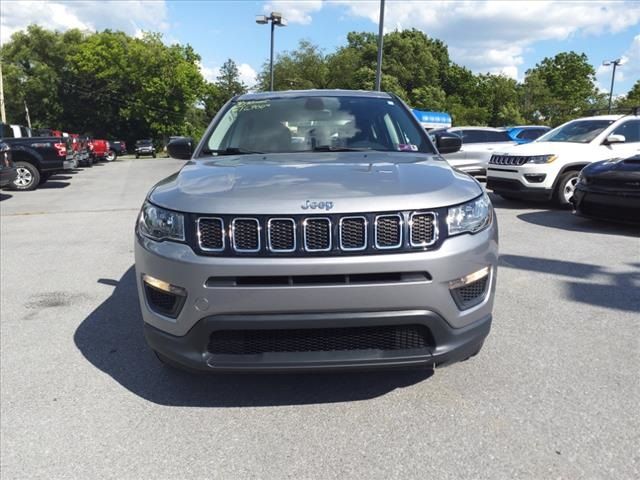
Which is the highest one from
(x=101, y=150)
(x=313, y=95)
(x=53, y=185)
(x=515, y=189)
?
(x=313, y=95)

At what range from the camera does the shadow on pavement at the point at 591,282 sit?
14.6 feet

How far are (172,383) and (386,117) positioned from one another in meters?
2.42

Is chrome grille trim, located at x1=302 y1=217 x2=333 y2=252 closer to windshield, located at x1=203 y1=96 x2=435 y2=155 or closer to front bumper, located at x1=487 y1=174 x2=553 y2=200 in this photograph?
windshield, located at x1=203 y1=96 x2=435 y2=155

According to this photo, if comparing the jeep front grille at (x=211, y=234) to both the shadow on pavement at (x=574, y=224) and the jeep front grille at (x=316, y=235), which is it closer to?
the jeep front grille at (x=316, y=235)

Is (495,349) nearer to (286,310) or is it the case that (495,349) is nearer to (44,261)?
(286,310)

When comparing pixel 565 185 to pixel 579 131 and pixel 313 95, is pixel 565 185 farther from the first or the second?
pixel 313 95

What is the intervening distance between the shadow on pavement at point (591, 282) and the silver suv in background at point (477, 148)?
8.09 meters

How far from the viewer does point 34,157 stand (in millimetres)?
14953

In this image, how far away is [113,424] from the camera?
2.76m

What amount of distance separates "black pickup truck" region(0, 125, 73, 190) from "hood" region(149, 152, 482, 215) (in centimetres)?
1358

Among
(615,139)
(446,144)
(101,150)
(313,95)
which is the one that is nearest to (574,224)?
(615,139)

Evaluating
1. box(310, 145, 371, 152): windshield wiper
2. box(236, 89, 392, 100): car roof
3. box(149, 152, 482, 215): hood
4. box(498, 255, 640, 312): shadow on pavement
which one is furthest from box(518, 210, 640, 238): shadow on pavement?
box(149, 152, 482, 215): hood

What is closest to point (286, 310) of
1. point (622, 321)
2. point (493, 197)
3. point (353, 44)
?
point (622, 321)

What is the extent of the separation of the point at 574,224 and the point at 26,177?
13.5m
